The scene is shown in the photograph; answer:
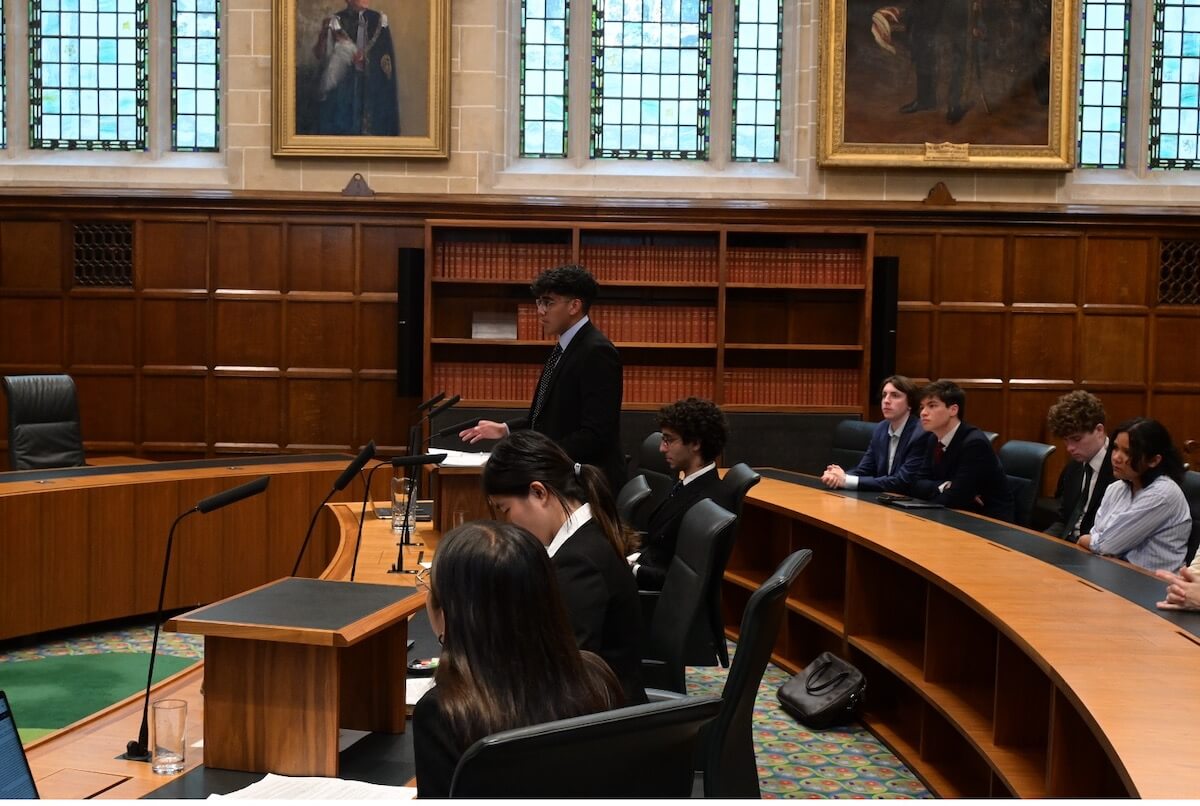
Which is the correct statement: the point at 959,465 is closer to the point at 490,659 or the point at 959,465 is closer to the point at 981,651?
the point at 981,651

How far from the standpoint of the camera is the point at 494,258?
8.05 metres

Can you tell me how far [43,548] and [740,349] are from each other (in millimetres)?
4661

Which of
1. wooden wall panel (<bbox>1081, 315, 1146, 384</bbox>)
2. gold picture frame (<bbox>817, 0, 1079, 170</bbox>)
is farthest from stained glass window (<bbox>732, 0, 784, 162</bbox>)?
wooden wall panel (<bbox>1081, 315, 1146, 384</bbox>)

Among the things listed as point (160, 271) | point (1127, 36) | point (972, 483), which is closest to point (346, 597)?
point (972, 483)

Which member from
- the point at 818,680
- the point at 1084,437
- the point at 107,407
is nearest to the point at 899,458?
the point at 1084,437

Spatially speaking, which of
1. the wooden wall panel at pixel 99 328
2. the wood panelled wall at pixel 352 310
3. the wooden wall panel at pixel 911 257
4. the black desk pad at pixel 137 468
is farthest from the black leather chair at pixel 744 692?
the wooden wall panel at pixel 99 328

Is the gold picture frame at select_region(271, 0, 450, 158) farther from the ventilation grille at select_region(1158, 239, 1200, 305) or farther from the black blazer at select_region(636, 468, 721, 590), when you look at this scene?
the ventilation grille at select_region(1158, 239, 1200, 305)

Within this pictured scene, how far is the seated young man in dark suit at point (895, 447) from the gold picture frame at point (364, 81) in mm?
3991

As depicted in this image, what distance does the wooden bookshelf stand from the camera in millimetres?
7996

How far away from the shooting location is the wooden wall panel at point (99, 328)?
8.13 metres

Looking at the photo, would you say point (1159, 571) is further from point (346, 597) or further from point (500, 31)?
point (500, 31)

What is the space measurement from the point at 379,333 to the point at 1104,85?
5724 millimetres

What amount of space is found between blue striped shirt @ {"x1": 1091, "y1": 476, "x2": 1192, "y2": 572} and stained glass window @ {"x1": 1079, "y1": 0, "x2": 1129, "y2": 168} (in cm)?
568

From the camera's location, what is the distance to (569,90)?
28.7 ft
